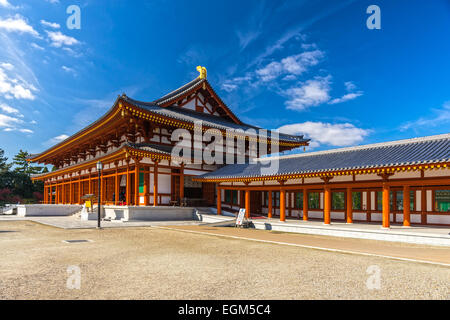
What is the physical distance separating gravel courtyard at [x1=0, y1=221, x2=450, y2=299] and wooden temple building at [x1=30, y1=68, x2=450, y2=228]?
237 inches

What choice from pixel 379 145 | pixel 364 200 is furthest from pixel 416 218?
pixel 379 145

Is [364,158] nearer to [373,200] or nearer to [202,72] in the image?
[373,200]

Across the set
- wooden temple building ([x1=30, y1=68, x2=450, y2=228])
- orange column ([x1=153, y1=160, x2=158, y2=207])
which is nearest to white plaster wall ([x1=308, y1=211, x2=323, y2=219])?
wooden temple building ([x1=30, y1=68, x2=450, y2=228])

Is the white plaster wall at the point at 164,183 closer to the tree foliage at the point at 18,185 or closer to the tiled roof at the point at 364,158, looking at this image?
the tiled roof at the point at 364,158

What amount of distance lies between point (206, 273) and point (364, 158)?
10.6m

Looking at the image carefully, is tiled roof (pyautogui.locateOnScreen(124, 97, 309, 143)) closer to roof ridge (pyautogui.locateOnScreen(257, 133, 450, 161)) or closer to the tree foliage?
roof ridge (pyautogui.locateOnScreen(257, 133, 450, 161))

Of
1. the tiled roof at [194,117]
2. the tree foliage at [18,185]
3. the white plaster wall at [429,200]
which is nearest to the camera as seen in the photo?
the white plaster wall at [429,200]

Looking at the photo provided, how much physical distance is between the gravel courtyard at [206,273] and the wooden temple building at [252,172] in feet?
19.8

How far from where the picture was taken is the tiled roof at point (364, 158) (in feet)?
38.5

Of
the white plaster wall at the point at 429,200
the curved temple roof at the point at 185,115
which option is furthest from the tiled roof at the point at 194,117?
the white plaster wall at the point at 429,200

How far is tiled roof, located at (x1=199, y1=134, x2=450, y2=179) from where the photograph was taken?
11750 millimetres

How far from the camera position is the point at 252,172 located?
18547mm
